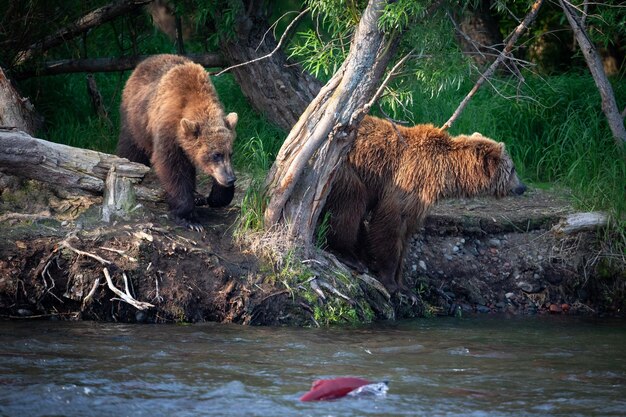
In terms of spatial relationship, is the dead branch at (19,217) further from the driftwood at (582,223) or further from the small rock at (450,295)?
the driftwood at (582,223)

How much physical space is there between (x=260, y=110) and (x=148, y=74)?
168 cm

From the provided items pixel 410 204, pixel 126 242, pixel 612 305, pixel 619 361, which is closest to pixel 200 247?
pixel 126 242

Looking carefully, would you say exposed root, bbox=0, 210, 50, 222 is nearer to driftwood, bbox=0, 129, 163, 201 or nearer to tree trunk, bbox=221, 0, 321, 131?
driftwood, bbox=0, 129, 163, 201

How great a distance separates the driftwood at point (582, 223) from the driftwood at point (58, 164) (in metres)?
Answer: 3.76

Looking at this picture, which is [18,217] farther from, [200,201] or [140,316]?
[200,201]

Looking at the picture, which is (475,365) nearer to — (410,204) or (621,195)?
A: (410,204)

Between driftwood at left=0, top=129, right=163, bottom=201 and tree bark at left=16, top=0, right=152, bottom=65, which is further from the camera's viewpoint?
tree bark at left=16, top=0, right=152, bottom=65

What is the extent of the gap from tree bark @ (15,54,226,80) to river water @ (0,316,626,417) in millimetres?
4051

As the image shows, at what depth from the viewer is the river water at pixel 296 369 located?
16.6 ft

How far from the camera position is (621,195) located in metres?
8.59

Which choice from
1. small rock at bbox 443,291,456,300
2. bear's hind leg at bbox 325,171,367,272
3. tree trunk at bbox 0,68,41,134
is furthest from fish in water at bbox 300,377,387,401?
tree trunk at bbox 0,68,41,134

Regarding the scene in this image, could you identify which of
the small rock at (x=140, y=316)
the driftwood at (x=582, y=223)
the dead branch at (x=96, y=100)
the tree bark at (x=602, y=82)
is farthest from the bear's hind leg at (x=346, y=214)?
the dead branch at (x=96, y=100)

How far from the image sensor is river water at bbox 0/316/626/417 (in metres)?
5.07

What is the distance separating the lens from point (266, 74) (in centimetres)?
965
